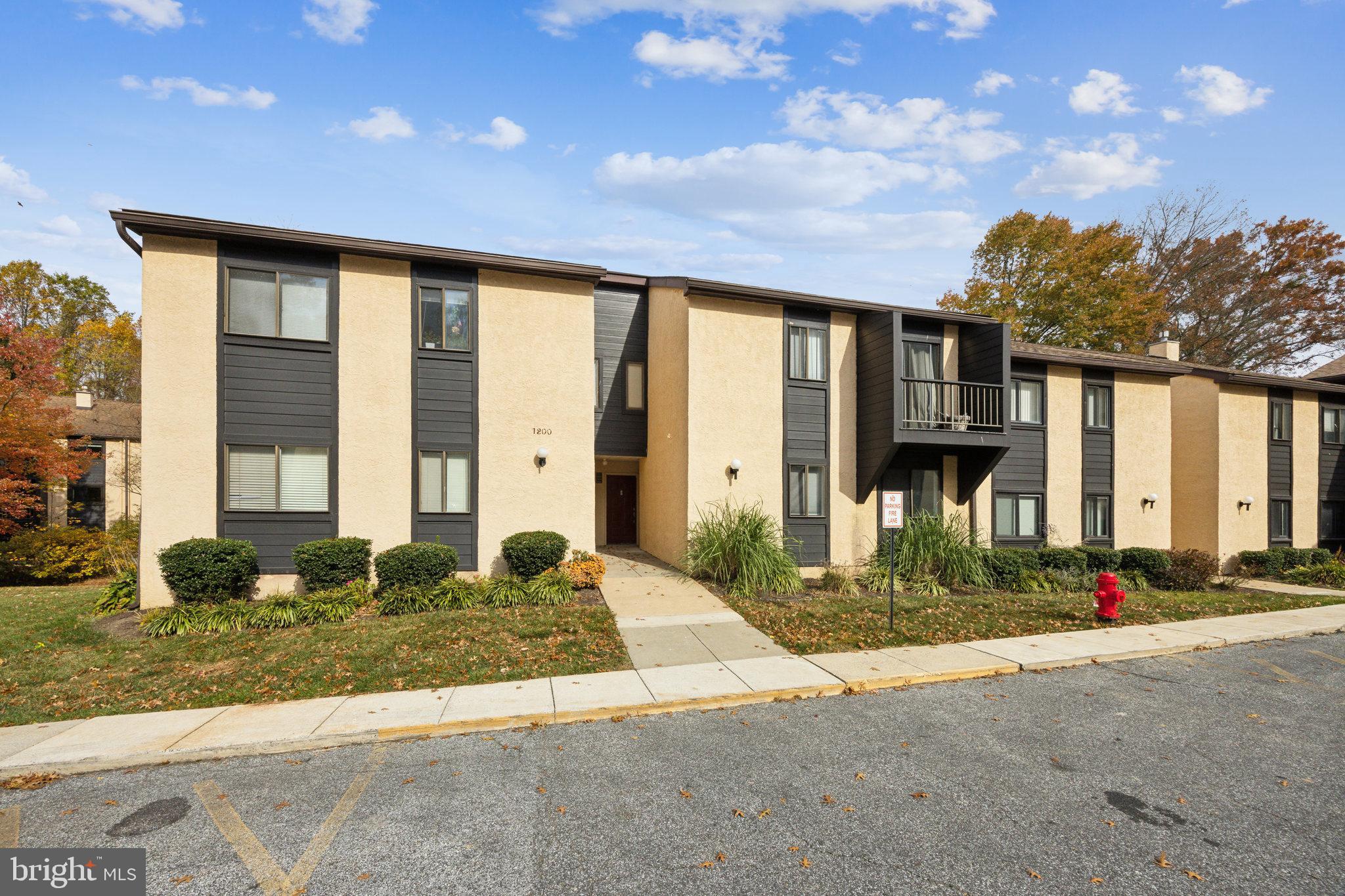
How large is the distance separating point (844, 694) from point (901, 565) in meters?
7.48

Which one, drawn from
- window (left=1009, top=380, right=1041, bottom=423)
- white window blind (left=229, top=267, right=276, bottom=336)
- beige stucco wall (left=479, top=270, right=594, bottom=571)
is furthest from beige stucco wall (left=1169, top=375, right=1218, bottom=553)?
white window blind (left=229, top=267, right=276, bottom=336)

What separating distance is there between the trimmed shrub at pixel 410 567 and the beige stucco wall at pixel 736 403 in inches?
216

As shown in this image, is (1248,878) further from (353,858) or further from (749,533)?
(749,533)

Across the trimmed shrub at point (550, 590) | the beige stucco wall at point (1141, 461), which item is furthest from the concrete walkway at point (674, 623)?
the beige stucco wall at point (1141, 461)

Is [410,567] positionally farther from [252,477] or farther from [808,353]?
[808,353]

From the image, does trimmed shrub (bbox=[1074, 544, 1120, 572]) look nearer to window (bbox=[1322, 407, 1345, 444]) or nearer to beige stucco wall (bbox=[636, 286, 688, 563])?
beige stucco wall (bbox=[636, 286, 688, 563])

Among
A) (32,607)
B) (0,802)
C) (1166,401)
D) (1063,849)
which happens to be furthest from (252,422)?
(1166,401)

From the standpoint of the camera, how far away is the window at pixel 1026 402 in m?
16.3

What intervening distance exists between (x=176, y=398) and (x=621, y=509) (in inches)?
427

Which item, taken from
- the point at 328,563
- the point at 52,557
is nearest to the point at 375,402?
the point at 328,563

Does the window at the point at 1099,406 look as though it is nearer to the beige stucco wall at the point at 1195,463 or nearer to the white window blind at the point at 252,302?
the beige stucco wall at the point at 1195,463

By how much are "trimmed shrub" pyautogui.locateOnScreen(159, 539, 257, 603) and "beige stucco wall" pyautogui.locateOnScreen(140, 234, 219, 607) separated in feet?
1.49

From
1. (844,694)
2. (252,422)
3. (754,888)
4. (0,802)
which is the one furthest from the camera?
(252,422)

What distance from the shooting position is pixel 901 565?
13516 mm
